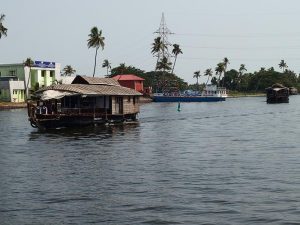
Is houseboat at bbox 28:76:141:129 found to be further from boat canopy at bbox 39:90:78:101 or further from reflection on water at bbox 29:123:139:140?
reflection on water at bbox 29:123:139:140

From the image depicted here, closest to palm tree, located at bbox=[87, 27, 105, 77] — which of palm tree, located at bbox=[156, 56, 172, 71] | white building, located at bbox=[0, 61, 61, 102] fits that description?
white building, located at bbox=[0, 61, 61, 102]

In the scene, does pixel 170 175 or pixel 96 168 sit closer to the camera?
pixel 170 175

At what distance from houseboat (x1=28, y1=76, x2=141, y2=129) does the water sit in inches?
346

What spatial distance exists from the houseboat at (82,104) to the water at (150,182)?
8776mm

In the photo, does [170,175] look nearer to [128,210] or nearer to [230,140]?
[128,210]

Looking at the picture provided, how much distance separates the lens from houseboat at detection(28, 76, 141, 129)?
145 feet

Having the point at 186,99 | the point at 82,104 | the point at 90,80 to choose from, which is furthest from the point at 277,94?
the point at 82,104

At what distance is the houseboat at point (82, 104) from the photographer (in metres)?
44.3

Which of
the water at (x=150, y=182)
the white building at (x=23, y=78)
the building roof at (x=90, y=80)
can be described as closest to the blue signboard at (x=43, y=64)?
the white building at (x=23, y=78)

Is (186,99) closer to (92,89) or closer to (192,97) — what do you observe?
(192,97)

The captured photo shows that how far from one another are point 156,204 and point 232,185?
4.19 meters

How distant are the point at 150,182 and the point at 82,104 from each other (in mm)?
30148

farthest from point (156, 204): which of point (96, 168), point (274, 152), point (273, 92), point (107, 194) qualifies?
point (273, 92)

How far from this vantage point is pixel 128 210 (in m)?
15.4
